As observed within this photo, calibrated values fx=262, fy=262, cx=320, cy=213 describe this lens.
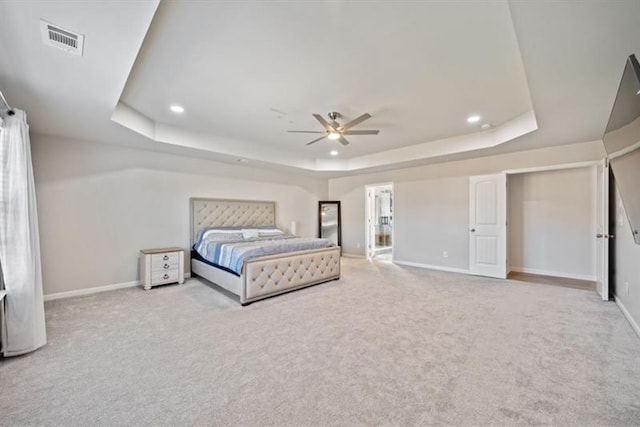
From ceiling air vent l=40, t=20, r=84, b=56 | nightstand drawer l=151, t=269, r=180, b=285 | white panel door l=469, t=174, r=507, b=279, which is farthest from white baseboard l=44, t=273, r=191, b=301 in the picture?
white panel door l=469, t=174, r=507, b=279

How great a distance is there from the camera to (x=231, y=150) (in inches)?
201

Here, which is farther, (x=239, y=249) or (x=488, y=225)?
(x=488, y=225)

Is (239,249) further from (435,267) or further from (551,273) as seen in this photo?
(551,273)

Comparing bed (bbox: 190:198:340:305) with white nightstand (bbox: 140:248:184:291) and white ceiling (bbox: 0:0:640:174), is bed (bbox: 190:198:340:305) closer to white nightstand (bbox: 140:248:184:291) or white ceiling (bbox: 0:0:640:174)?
white nightstand (bbox: 140:248:184:291)

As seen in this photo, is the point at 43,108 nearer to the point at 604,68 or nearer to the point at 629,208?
the point at 629,208

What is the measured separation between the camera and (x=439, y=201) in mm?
5961

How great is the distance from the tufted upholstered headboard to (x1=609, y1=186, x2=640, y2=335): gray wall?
19.5ft

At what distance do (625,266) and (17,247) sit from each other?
6.71 metres

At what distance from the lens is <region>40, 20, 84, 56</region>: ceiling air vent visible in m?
1.71

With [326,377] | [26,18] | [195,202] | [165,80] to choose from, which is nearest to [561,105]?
[326,377]

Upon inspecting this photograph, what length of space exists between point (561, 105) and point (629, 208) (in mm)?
1898

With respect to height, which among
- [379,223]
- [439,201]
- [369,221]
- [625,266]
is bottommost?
[625,266]

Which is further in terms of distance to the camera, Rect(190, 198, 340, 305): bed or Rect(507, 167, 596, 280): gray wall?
Rect(507, 167, 596, 280): gray wall

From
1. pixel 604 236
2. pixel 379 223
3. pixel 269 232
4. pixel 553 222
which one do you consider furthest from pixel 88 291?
pixel 379 223
